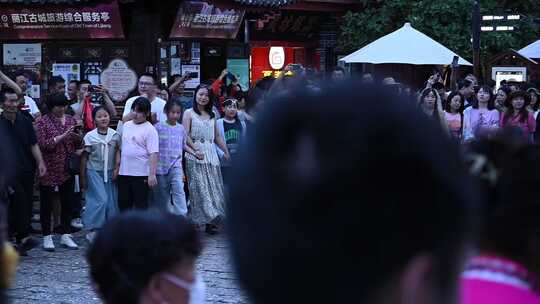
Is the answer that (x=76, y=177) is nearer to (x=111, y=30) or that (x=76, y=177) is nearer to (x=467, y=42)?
(x=111, y=30)

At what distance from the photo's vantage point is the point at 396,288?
107cm

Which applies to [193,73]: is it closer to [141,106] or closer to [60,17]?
[60,17]

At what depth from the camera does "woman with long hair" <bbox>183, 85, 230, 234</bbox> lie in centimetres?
930

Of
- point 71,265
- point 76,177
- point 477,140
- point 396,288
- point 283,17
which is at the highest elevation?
point 283,17

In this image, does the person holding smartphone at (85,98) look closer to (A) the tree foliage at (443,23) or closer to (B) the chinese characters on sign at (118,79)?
(B) the chinese characters on sign at (118,79)

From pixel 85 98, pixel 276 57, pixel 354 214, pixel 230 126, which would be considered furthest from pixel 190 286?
pixel 276 57

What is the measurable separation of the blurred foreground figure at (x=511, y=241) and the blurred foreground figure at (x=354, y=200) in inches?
26.3

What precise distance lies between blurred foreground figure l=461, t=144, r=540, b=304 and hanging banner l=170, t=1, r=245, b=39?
13.9 metres

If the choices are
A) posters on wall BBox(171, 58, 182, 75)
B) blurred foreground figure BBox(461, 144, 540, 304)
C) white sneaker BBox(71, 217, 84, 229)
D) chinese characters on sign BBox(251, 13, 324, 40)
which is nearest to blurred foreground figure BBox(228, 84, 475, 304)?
blurred foreground figure BBox(461, 144, 540, 304)

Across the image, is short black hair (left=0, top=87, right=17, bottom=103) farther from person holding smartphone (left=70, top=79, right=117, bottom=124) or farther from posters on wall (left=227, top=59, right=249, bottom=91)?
posters on wall (left=227, top=59, right=249, bottom=91)

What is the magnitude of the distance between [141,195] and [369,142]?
7.66 m

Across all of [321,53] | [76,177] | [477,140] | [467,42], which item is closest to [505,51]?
[467,42]

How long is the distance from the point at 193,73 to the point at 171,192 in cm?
778

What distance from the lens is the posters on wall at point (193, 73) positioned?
53.7ft
